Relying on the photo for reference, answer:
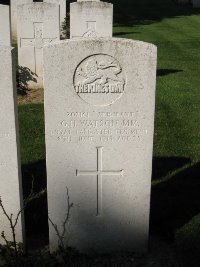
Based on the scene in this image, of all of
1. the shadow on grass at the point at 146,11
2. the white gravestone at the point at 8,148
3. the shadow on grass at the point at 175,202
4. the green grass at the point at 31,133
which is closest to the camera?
the white gravestone at the point at 8,148

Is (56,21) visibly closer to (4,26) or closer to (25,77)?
(4,26)

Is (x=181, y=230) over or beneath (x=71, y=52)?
beneath

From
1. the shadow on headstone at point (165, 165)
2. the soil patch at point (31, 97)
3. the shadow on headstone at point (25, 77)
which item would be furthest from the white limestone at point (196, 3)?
the shadow on headstone at point (165, 165)

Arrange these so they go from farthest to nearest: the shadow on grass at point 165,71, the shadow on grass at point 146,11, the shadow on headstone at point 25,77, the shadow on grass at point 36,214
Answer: the shadow on grass at point 146,11 < the shadow on grass at point 165,71 < the shadow on headstone at point 25,77 < the shadow on grass at point 36,214

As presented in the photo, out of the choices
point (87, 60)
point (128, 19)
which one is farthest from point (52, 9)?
point (128, 19)

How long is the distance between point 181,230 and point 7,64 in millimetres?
2480

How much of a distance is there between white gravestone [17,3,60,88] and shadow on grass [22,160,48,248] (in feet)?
15.6

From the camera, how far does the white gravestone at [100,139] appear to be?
4.03 m

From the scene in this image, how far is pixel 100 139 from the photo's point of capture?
14.2 ft

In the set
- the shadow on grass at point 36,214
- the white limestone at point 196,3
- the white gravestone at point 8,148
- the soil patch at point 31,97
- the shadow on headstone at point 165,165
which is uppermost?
the white limestone at point 196,3

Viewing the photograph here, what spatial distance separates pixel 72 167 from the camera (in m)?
4.42

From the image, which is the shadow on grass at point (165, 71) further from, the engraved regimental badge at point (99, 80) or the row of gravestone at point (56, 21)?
A: the engraved regimental badge at point (99, 80)

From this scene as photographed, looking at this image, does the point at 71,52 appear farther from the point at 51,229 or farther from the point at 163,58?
the point at 163,58

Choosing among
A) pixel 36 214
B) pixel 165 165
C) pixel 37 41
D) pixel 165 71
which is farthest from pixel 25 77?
pixel 36 214
